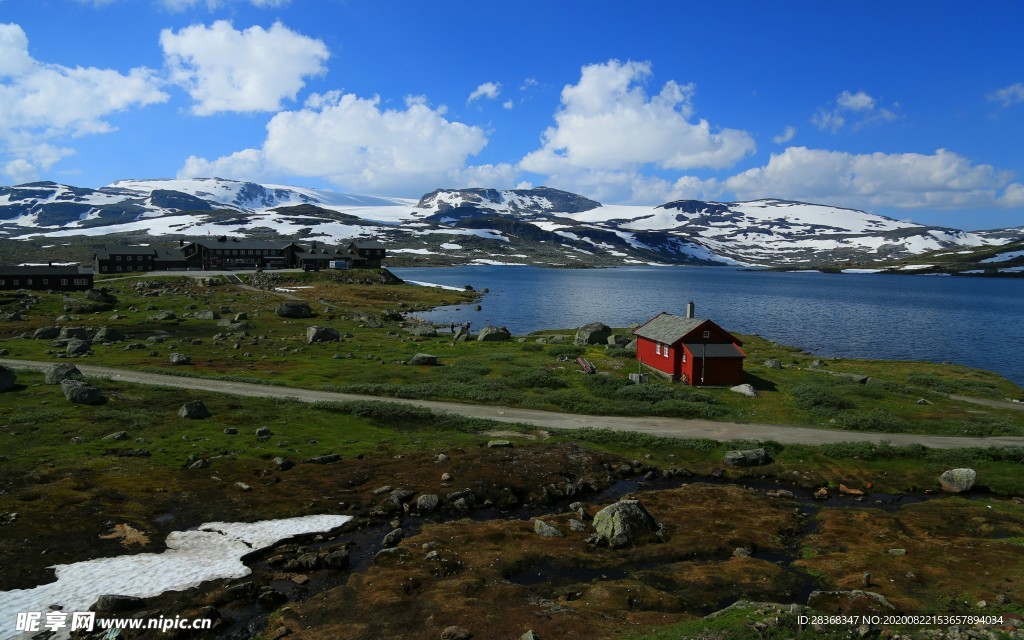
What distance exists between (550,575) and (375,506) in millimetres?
10947

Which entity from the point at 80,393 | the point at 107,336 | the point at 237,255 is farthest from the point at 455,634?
the point at 237,255

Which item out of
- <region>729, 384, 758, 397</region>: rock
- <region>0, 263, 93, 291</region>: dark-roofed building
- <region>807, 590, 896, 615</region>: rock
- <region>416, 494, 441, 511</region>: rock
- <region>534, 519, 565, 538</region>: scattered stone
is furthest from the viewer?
<region>0, 263, 93, 291</region>: dark-roofed building

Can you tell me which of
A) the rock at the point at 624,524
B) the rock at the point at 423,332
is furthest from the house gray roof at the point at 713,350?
the rock at the point at 423,332

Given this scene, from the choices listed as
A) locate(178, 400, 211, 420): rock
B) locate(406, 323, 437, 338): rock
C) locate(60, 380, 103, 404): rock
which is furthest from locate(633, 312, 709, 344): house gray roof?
locate(60, 380, 103, 404): rock

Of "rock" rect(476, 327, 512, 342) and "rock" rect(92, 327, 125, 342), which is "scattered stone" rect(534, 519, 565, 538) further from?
"rock" rect(92, 327, 125, 342)

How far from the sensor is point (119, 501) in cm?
2888

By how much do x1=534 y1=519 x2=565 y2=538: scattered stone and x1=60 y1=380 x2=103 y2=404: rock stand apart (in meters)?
37.4

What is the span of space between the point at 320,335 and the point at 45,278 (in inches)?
3268

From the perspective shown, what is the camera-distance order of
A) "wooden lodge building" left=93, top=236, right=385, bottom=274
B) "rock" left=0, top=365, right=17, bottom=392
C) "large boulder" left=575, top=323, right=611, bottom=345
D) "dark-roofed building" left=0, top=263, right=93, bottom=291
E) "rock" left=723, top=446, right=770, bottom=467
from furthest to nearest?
"wooden lodge building" left=93, top=236, right=385, bottom=274
"dark-roofed building" left=0, top=263, right=93, bottom=291
"large boulder" left=575, top=323, right=611, bottom=345
"rock" left=0, top=365, right=17, bottom=392
"rock" left=723, top=446, right=770, bottom=467

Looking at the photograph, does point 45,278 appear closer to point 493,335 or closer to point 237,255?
point 237,255

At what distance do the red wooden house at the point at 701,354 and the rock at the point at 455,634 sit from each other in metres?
44.0

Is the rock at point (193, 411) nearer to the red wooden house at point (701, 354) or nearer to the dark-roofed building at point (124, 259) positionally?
the red wooden house at point (701, 354)

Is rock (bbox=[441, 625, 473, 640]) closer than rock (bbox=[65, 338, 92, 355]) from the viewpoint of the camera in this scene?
Yes

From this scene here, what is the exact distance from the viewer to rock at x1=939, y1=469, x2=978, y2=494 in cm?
3594
